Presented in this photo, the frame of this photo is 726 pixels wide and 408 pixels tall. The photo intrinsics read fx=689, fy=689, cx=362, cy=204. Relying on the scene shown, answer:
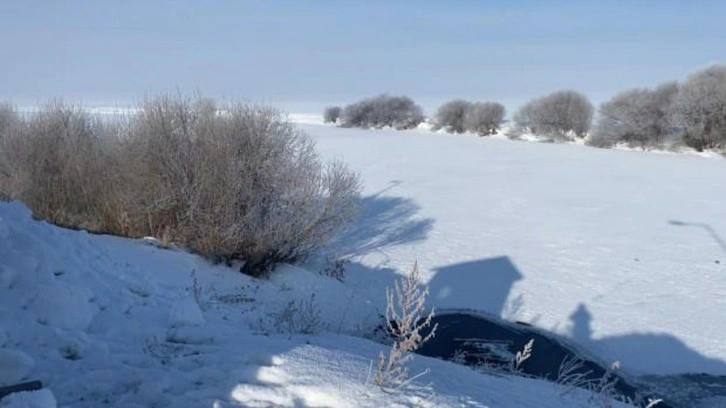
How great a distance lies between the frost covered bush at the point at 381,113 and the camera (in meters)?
94.4

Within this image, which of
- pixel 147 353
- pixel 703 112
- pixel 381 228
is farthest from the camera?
pixel 703 112

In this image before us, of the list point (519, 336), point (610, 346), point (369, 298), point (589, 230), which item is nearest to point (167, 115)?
point (369, 298)

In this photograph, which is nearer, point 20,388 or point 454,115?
point 20,388

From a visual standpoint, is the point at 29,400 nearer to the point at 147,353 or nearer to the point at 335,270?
the point at 147,353

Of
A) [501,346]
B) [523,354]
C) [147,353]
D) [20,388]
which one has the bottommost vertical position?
[501,346]

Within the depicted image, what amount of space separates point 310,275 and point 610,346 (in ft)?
20.4

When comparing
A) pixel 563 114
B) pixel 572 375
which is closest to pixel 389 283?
pixel 572 375

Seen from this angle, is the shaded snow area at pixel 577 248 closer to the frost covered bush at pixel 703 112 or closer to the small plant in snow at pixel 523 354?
the small plant in snow at pixel 523 354

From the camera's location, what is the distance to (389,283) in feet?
55.7

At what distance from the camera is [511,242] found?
21.7 m

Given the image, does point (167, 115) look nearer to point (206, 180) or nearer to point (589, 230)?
point (206, 180)

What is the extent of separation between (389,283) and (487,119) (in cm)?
6802

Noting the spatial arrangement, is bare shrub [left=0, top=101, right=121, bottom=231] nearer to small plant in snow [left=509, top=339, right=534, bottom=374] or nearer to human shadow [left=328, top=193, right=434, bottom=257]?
human shadow [left=328, top=193, right=434, bottom=257]

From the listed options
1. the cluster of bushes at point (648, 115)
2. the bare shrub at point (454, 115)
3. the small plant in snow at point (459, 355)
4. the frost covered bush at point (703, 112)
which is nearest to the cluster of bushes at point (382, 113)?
the bare shrub at point (454, 115)
